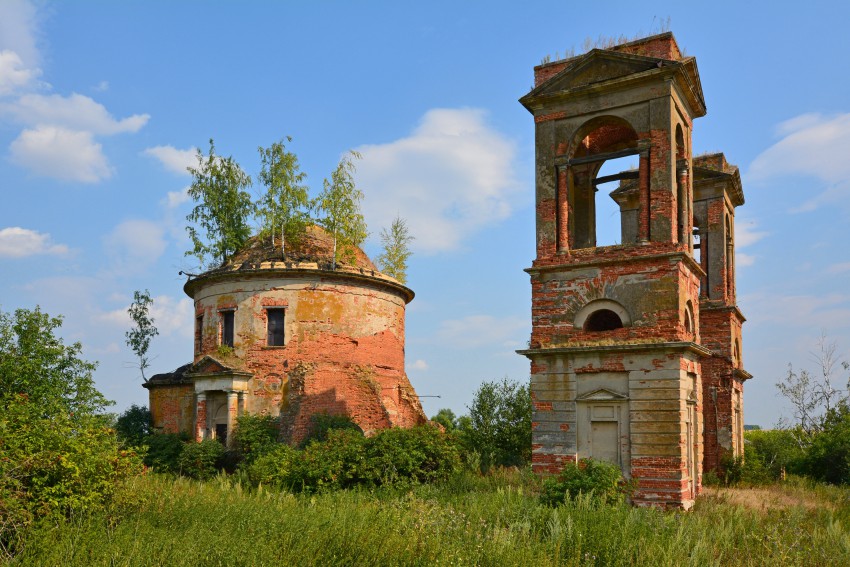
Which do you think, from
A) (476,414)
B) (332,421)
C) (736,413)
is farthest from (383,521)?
(736,413)

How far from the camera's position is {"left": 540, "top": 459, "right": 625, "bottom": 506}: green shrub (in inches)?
541

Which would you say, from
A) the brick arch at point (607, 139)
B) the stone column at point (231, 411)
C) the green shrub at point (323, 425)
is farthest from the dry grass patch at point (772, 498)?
the stone column at point (231, 411)

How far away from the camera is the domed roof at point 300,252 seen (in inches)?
990

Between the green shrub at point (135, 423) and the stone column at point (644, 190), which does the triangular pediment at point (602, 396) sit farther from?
the green shrub at point (135, 423)

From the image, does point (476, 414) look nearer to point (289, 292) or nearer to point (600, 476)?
point (289, 292)

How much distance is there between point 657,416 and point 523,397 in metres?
9.81

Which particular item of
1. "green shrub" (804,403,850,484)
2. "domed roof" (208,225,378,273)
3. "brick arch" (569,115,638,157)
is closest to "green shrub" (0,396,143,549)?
"brick arch" (569,115,638,157)

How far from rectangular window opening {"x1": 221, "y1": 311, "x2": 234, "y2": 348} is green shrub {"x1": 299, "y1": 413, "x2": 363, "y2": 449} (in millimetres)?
4149

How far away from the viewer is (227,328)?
25.0 meters

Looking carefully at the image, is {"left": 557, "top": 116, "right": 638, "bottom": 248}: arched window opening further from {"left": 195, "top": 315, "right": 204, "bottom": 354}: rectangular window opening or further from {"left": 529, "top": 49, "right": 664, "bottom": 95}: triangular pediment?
{"left": 195, "top": 315, "right": 204, "bottom": 354}: rectangular window opening

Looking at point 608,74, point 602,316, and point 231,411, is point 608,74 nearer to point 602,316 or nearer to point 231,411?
point 602,316

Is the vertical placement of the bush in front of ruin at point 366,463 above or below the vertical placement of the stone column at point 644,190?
below

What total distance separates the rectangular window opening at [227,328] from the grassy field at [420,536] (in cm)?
1128

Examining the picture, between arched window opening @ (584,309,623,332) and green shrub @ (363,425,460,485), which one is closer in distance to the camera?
arched window opening @ (584,309,623,332)
